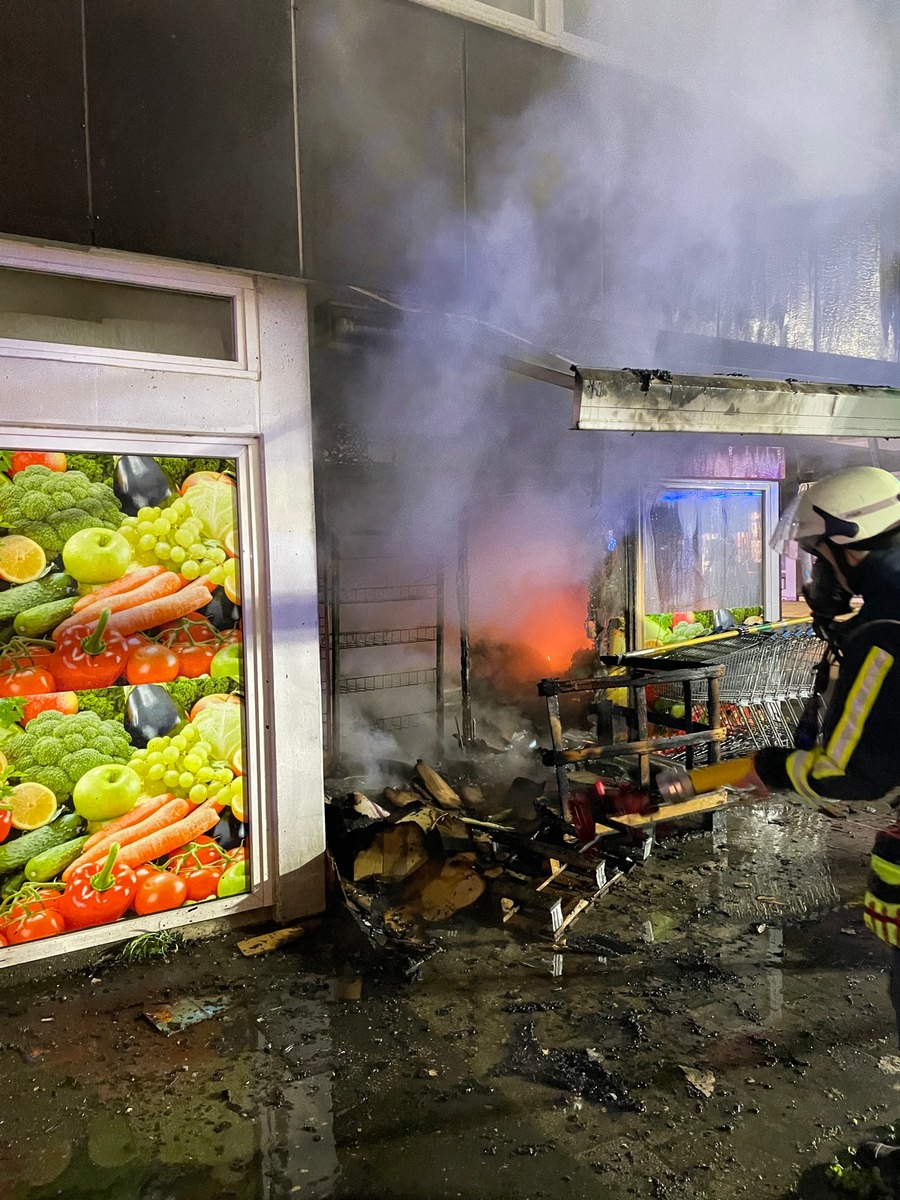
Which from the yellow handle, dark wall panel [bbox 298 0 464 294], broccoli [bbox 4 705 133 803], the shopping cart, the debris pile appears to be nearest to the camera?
the yellow handle

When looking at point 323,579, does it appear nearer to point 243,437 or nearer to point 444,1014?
point 243,437

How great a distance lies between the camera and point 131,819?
16.3ft

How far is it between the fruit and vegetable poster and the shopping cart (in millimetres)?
4731

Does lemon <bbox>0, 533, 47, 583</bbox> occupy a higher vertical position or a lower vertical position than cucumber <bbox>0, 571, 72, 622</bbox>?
higher

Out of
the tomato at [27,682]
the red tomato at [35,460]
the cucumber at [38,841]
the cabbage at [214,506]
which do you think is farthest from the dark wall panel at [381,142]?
the cucumber at [38,841]

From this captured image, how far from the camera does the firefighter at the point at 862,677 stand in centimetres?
313

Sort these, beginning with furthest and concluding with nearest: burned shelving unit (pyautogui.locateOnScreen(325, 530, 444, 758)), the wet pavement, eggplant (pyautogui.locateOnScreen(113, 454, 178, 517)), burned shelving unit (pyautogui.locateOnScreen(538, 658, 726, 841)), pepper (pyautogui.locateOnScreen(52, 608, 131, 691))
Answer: burned shelving unit (pyautogui.locateOnScreen(325, 530, 444, 758)), burned shelving unit (pyautogui.locateOnScreen(538, 658, 726, 841)), eggplant (pyautogui.locateOnScreen(113, 454, 178, 517)), pepper (pyautogui.locateOnScreen(52, 608, 131, 691)), the wet pavement

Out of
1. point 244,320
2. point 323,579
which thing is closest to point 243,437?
point 244,320

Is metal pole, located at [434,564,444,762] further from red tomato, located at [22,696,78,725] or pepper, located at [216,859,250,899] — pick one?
red tomato, located at [22,696,78,725]

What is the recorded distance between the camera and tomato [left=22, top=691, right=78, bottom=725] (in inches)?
184

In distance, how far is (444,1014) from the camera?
431cm

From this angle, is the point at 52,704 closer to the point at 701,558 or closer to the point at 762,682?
the point at 762,682

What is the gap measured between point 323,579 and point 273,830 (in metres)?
2.81

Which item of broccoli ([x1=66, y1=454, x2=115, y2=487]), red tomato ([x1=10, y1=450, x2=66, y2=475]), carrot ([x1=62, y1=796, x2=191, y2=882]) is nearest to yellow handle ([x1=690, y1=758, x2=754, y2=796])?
carrot ([x1=62, y1=796, x2=191, y2=882])
